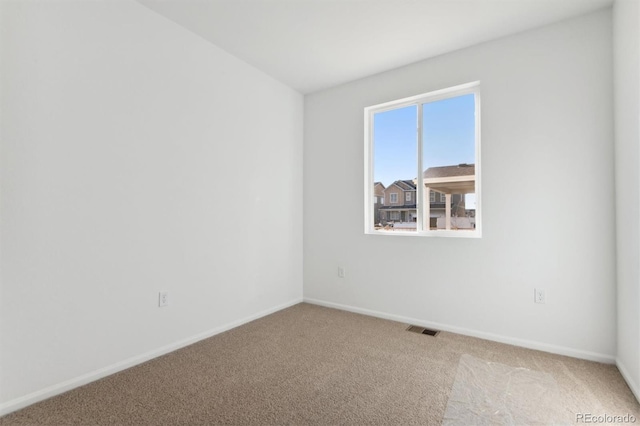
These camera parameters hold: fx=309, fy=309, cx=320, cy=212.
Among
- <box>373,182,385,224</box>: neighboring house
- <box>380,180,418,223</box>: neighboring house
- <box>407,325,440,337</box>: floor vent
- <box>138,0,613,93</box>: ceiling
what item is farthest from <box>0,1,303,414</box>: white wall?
<box>407,325,440,337</box>: floor vent

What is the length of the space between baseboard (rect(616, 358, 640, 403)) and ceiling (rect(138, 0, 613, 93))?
7.96 feet

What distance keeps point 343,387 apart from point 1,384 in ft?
5.88

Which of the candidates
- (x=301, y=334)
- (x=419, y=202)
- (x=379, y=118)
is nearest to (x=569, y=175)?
(x=419, y=202)

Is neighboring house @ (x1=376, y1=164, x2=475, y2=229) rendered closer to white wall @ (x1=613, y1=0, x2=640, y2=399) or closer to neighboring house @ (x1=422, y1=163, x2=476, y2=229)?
neighboring house @ (x1=422, y1=163, x2=476, y2=229)

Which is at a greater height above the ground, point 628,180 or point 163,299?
point 628,180

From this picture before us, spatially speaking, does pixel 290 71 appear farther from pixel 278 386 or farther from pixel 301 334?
pixel 278 386

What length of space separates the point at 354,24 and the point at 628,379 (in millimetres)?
2972

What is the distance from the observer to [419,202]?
304 cm

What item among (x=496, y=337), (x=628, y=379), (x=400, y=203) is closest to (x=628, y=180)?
(x=628, y=379)

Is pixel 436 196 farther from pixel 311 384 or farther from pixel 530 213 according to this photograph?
pixel 311 384

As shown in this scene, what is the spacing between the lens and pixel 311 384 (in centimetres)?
188

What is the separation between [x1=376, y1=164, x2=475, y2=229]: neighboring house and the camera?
9.18 feet

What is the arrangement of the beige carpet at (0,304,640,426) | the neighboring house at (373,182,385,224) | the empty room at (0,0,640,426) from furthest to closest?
the neighboring house at (373,182,385,224) → the empty room at (0,0,640,426) → the beige carpet at (0,304,640,426)

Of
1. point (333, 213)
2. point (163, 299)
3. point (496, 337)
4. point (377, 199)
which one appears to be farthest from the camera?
point (333, 213)
